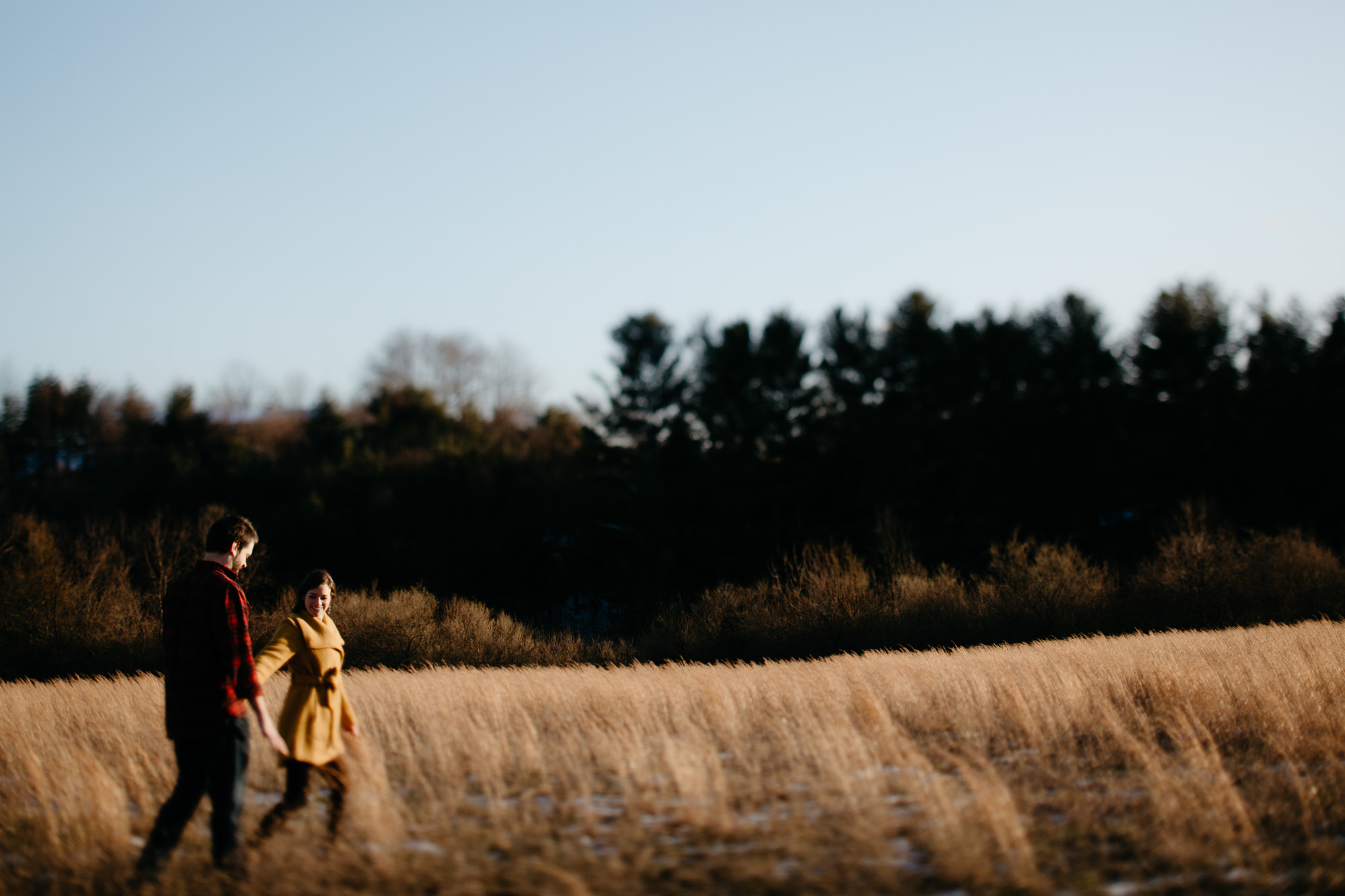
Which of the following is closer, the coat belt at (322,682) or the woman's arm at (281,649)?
the woman's arm at (281,649)

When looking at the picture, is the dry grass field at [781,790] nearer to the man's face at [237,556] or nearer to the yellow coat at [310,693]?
the yellow coat at [310,693]

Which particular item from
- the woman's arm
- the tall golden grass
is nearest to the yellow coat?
the woman's arm

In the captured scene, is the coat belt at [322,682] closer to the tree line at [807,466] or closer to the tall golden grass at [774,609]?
the tall golden grass at [774,609]

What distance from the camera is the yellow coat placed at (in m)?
5.11

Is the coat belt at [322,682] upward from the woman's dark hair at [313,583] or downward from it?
downward

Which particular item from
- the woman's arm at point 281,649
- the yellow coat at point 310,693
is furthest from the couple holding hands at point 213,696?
the yellow coat at point 310,693

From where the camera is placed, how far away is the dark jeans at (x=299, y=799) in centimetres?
510

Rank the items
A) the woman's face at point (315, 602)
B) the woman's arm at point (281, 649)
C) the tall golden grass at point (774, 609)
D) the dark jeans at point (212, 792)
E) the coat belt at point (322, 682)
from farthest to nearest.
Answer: the tall golden grass at point (774, 609) < the woman's face at point (315, 602) < the coat belt at point (322, 682) < the woman's arm at point (281, 649) < the dark jeans at point (212, 792)

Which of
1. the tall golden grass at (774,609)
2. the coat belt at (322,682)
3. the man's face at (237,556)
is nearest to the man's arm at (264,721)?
the coat belt at (322,682)

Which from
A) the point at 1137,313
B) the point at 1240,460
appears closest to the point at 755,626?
the point at 1240,460

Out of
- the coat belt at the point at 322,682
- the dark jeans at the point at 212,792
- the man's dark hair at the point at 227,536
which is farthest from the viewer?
the coat belt at the point at 322,682

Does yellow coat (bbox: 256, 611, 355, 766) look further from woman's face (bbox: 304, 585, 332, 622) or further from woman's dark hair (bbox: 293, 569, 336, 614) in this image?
woman's dark hair (bbox: 293, 569, 336, 614)

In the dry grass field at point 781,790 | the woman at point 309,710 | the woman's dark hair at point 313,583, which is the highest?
the woman's dark hair at point 313,583

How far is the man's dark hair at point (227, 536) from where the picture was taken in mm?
4691
